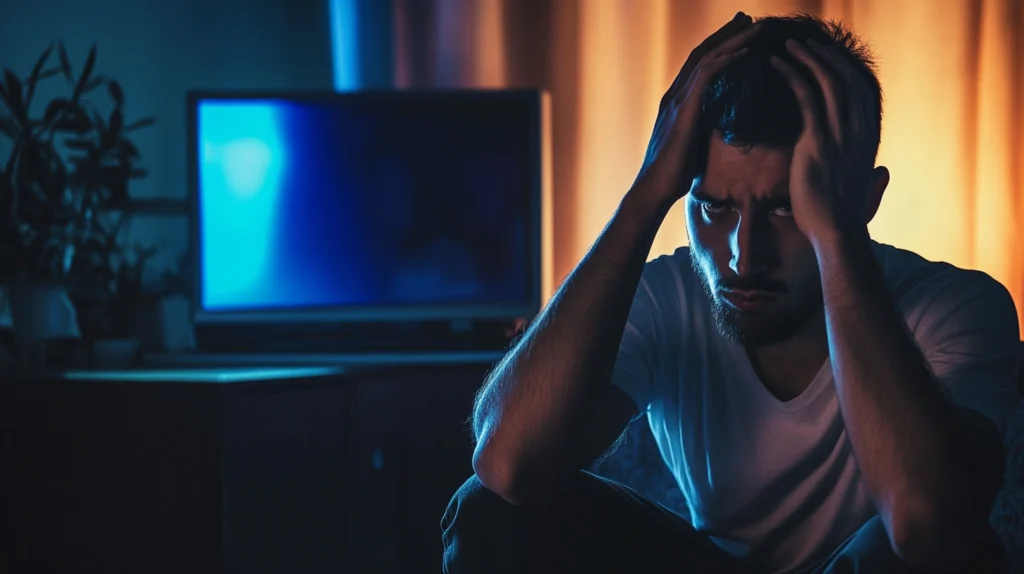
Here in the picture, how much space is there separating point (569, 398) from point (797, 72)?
46cm

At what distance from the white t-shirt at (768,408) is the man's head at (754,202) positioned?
0.27 ft

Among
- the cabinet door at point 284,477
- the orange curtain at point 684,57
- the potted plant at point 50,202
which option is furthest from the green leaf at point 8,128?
the orange curtain at point 684,57

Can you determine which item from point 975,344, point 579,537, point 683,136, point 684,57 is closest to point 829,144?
point 683,136

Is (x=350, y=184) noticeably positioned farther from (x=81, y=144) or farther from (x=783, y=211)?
(x=783, y=211)

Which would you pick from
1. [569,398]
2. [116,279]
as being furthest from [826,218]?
[116,279]

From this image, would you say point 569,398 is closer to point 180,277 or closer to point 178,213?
point 180,277

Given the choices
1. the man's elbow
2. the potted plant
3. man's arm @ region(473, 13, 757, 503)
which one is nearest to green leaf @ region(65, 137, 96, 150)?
the potted plant

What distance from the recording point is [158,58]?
7.78 ft

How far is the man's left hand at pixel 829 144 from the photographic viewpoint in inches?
43.9

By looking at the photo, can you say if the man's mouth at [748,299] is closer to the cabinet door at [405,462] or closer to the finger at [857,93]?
the finger at [857,93]

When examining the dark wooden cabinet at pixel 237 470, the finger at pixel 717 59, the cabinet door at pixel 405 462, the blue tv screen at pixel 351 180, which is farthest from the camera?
the blue tv screen at pixel 351 180

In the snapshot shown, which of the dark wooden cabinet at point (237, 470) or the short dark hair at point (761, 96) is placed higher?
the short dark hair at point (761, 96)

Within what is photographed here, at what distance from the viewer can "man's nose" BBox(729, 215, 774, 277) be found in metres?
1.14

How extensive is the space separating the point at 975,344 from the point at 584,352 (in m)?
0.43
